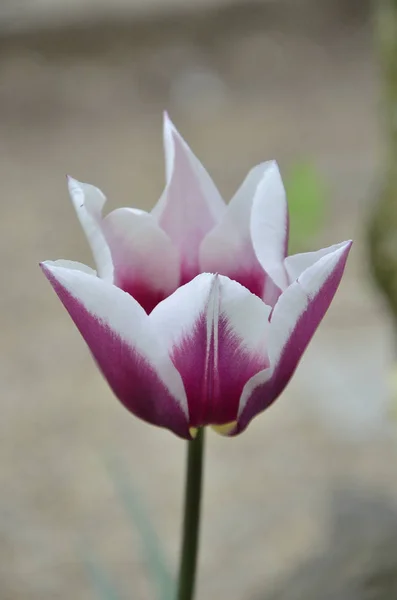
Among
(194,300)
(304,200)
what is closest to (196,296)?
(194,300)

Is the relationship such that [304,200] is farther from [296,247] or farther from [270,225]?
[270,225]

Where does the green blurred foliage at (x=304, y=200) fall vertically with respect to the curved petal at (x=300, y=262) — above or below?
below

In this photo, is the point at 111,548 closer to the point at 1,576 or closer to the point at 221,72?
the point at 1,576

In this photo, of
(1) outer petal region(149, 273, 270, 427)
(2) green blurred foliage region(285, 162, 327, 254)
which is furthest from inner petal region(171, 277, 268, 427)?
(2) green blurred foliage region(285, 162, 327, 254)

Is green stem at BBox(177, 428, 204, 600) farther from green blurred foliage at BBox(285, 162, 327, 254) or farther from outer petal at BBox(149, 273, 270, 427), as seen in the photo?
green blurred foliage at BBox(285, 162, 327, 254)

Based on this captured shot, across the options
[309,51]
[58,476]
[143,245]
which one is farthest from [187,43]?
[143,245]

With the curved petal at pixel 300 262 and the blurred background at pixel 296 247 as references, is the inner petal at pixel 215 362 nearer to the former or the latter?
the curved petal at pixel 300 262

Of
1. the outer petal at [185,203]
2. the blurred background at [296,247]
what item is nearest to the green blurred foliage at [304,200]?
the blurred background at [296,247]
